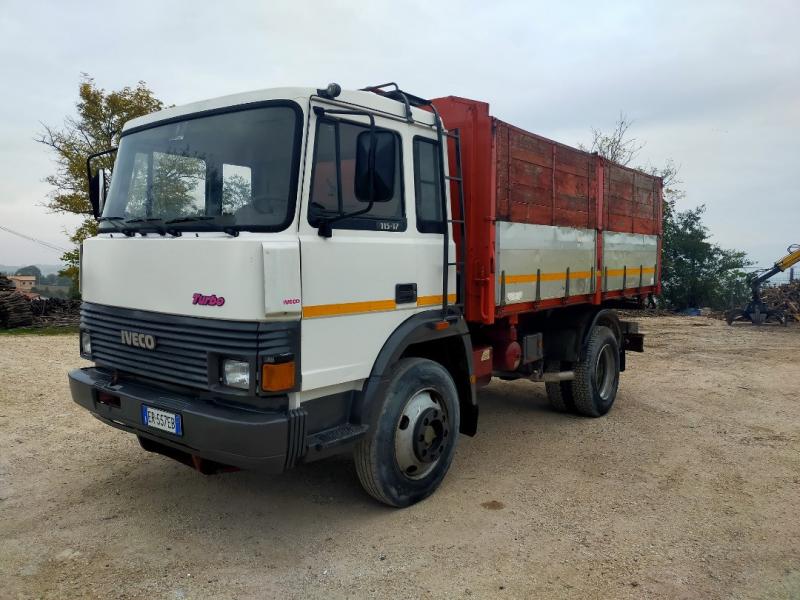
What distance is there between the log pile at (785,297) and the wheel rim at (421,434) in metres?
17.8

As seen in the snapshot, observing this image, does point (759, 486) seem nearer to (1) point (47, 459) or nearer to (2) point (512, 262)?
(2) point (512, 262)

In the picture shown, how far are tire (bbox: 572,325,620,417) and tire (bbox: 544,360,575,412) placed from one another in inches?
2.8

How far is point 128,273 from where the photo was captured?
3709mm

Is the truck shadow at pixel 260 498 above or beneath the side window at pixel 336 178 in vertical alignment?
beneath

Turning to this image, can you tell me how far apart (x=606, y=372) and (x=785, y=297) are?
52.3ft

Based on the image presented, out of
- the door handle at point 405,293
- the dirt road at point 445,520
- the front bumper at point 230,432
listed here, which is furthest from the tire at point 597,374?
the front bumper at point 230,432

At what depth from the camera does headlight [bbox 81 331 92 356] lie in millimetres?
4105

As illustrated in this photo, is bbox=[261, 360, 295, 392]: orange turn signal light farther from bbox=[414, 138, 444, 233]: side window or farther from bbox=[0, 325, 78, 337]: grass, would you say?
bbox=[0, 325, 78, 337]: grass

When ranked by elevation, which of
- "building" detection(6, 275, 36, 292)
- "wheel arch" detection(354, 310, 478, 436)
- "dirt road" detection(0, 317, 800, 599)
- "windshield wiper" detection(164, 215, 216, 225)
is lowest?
"dirt road" detection(0, 317, 800, 599)

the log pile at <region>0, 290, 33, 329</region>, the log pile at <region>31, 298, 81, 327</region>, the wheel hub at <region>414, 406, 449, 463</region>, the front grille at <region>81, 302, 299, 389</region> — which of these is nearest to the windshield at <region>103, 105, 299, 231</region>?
the front grille at <region>81, 302, 299, 389</region>

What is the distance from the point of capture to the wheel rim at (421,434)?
404 centimetres

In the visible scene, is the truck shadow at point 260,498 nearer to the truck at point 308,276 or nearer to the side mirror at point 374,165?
the truck at point 308,276

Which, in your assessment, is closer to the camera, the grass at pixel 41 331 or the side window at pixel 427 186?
the side window at pixel 427 186

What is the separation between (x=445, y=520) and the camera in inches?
156
